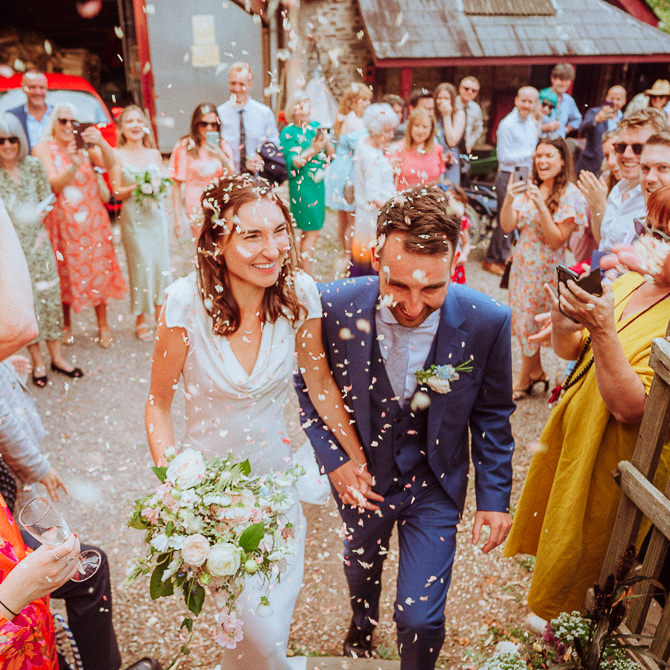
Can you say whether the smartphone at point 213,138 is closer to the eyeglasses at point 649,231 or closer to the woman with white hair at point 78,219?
the woman with white hair at point 78,219

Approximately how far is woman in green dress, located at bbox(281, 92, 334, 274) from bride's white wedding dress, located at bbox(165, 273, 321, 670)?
4558mm

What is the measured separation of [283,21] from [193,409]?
10.6 m

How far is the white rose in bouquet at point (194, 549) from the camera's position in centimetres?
189

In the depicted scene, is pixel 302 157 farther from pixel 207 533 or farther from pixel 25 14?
pixel 25 14

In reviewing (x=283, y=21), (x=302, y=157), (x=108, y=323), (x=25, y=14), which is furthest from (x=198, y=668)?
(x=25, y=14)

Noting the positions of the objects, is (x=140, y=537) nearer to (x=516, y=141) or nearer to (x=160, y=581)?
(x=160, y=581)

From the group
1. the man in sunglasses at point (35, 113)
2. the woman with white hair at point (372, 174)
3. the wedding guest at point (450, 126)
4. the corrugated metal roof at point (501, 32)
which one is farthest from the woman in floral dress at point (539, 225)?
the corrugated metal roof at point (501, 32)

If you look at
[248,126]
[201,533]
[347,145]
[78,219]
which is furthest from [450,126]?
[201,533]

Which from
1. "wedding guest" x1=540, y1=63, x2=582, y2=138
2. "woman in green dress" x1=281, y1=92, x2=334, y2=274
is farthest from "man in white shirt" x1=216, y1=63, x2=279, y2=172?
"wedding guest" x1=540, y1=63, x2=582, y2=138

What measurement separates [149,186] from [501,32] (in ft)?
31.6

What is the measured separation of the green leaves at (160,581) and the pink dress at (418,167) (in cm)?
529

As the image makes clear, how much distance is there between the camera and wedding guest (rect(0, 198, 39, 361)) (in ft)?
5.28

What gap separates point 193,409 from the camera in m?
2.62

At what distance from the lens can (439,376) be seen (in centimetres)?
243
